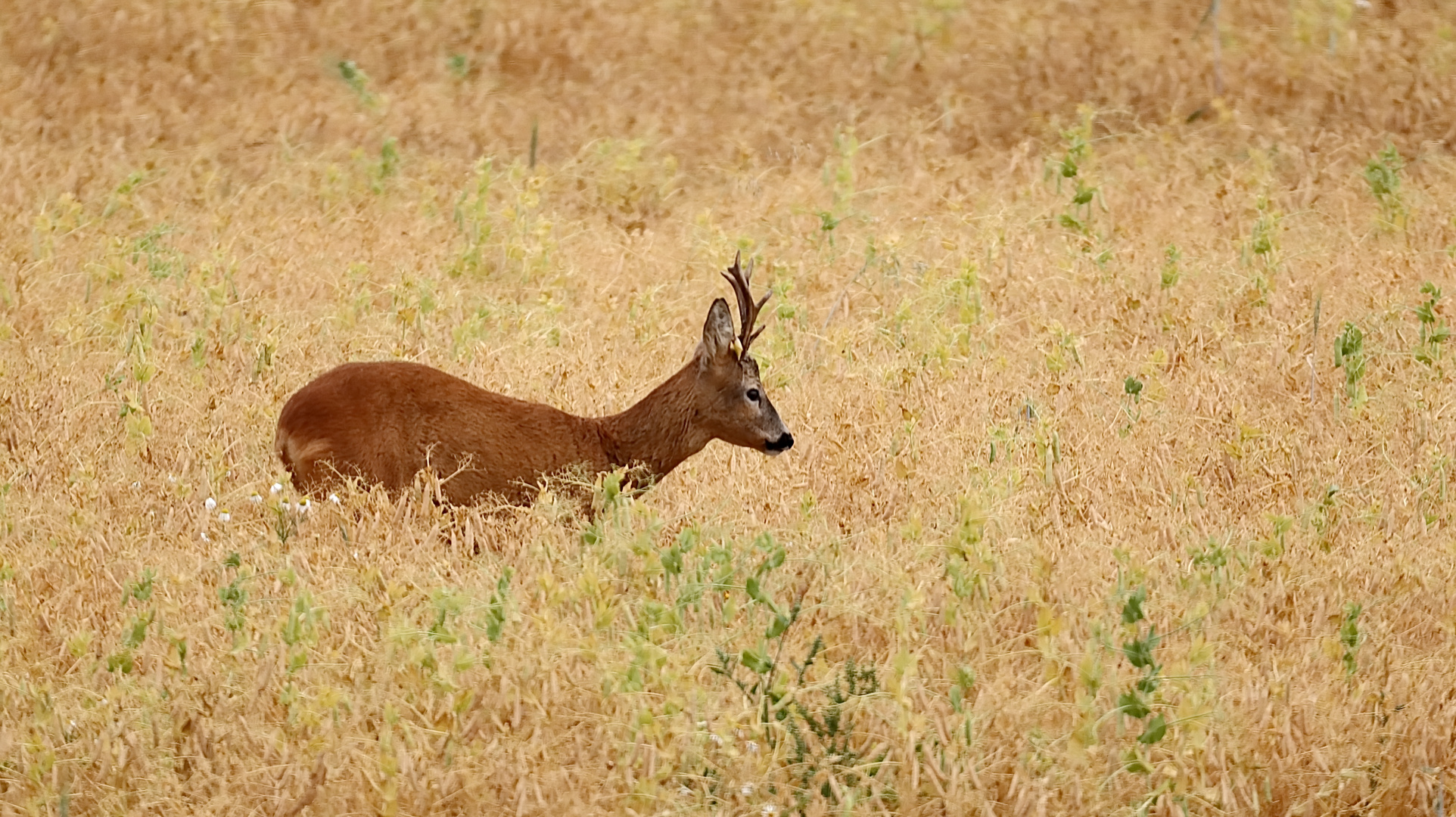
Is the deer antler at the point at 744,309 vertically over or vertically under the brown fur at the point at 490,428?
over

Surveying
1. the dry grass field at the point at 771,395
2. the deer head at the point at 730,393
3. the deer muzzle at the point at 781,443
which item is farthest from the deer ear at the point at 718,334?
the dry grass field at the point at 771,395

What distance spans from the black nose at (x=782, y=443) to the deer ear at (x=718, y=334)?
35 centimetres

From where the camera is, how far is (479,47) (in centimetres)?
1387

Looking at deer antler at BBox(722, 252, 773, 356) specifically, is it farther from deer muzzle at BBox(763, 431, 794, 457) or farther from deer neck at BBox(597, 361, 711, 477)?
deer muzzle at BBox(763, 431, 794, 457)

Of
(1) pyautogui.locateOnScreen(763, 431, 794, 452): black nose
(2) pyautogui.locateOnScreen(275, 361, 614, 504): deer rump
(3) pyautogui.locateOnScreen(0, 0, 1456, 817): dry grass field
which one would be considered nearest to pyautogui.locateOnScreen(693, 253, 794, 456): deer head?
(1) pyautogui.locateOnScreen(763, 431, 794, 452): black nose

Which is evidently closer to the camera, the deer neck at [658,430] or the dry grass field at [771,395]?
the dry grass field at [771,395]

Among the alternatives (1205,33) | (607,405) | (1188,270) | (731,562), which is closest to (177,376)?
(607,405)

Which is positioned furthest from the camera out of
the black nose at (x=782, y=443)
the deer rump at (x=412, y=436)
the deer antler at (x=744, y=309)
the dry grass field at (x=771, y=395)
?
the black nose at (x=782, y=443)

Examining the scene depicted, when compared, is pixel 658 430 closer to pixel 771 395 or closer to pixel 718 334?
pixel 718 334

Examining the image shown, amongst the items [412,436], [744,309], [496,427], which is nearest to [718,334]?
[744,309]

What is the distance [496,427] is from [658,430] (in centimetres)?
62

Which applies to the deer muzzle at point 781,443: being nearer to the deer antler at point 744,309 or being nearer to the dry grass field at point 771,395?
the dry grass field at point 771,395

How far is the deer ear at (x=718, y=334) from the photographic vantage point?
6.85m

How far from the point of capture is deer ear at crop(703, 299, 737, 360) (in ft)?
22.5
